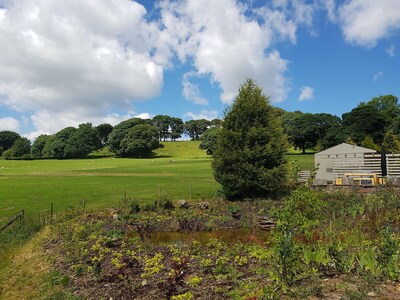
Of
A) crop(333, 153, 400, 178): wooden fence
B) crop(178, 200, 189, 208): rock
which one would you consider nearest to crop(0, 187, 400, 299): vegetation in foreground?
crop(178, 200, 189, 208): rock

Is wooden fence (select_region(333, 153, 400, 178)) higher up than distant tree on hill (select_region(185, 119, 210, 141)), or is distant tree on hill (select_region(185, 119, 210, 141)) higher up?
distant tree on hill (select_region(185, 119, 210, 141))

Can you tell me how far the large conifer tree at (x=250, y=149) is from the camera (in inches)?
736

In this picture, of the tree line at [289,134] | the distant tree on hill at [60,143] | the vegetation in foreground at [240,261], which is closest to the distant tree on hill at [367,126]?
the tree line at [289,134]

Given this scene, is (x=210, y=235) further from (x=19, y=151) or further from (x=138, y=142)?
(x=19, y=151)

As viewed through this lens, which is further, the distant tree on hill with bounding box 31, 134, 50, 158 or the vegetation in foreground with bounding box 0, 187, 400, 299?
the distant tree on hill with bounding box 31, 134, 50, 158

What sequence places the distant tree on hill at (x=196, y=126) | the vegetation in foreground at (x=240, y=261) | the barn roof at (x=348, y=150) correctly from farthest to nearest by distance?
1. the distant tree on hill at (x=196, y=126)
2. the barn roof at (x=348, y=150)
3. the vegetation in foreground at (x=240, y=261)

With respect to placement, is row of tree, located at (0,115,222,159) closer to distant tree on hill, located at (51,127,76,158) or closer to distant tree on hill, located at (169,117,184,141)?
distant tree on hill, located at (51,127,76,158)

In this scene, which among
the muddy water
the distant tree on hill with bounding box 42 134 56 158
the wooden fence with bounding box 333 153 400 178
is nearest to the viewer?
the muddy water

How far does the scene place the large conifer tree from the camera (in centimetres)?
1869

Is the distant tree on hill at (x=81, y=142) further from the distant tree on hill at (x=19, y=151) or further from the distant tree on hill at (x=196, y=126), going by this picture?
the distant tree on hill at (x=196, y=126)

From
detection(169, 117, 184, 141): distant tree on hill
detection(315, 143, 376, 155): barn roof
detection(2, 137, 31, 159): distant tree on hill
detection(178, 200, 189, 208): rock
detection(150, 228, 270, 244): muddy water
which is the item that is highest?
detection(169, 117, 184, 141): distant tree on hill

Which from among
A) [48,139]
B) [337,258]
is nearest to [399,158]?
[337,258]

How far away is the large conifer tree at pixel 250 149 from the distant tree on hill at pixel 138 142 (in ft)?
223

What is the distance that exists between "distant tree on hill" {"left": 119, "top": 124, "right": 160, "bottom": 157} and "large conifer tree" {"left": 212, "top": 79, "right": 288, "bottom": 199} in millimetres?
67973
